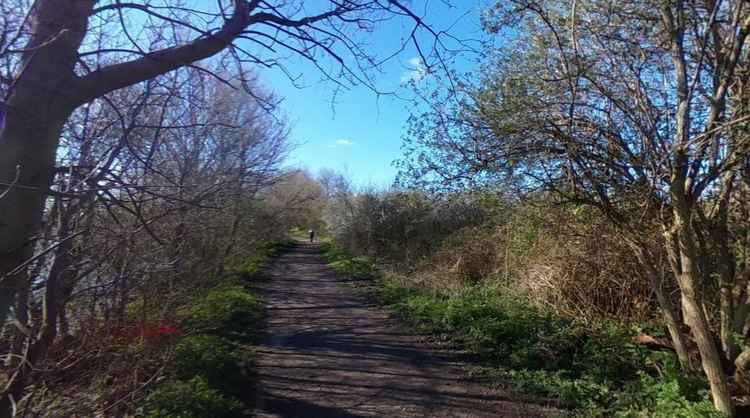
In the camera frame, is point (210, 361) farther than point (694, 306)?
Yes

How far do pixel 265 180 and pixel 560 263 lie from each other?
28.9 feet

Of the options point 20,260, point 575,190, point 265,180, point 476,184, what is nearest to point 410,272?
point 265,180

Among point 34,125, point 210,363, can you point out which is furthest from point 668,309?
point 34,125

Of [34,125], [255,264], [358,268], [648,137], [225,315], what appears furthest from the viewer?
[255,264]

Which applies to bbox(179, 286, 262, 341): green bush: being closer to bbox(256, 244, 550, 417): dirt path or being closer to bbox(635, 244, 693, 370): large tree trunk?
bbox(256, 244, 550, 417): dirt path

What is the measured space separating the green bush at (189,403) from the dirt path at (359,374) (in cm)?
37

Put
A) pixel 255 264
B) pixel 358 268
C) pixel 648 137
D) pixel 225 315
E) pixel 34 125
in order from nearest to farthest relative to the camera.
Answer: pixel 34 125, pixel 648 137, pixel 225 315, pixel 358 268, pixel 255 264

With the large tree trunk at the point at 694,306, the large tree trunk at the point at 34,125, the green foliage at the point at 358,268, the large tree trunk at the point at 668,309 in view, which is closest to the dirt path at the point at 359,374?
the large tree trunk at the point at 694,306

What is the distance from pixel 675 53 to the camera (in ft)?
14.2

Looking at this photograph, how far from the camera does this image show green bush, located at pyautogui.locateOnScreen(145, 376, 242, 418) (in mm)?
4254

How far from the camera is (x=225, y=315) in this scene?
853cm

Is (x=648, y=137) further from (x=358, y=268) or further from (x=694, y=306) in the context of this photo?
(x=358, y=268)

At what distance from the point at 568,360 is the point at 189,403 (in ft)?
15.4

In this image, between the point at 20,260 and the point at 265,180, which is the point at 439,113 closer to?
the point at 20,260
